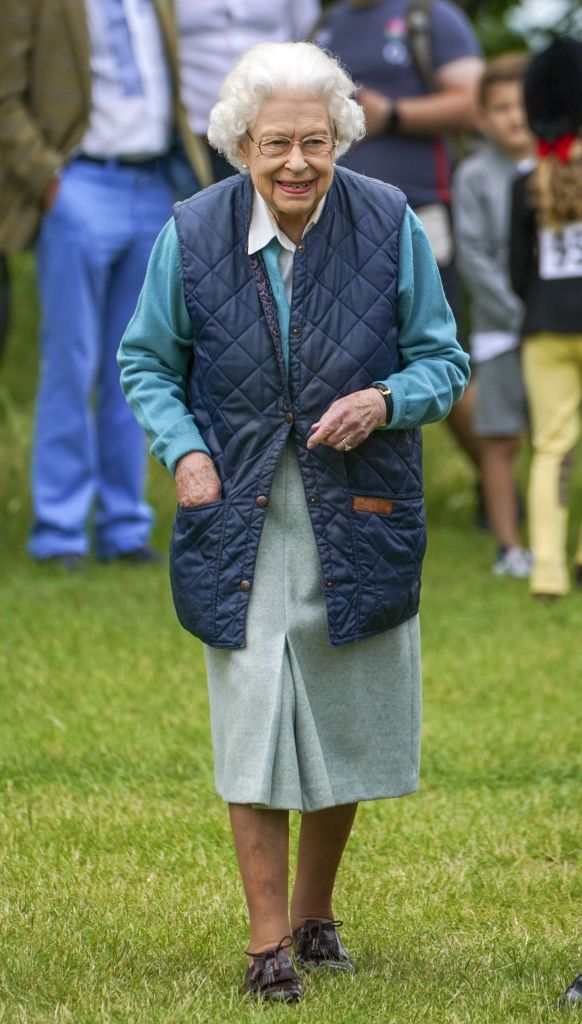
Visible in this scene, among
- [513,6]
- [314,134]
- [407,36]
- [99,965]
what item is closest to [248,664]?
[99,965]

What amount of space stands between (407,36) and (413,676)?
16.7 ft

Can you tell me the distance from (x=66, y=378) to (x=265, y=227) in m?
4.41

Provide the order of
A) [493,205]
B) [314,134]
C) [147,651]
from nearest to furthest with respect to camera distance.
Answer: [314,134]
[147,651]
[493,205]

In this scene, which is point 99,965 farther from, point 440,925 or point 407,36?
point 407,36

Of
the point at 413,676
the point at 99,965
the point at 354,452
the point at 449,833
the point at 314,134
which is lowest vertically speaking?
the point at 449,833

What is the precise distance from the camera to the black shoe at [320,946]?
3906mm

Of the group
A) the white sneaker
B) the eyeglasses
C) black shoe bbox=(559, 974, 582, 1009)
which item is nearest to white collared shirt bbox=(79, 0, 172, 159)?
the white sneaker

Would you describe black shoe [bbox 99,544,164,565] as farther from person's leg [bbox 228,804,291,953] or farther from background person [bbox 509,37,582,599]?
person's leg [bbox 228,804,291,953]

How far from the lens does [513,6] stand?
13859mm

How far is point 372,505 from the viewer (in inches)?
148

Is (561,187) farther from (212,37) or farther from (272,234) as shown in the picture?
(272,234)

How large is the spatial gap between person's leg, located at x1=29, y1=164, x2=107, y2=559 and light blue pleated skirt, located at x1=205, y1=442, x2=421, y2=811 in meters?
4.35

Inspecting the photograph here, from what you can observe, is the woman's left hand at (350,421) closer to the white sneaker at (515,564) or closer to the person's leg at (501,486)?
the white sneaker at (515,564)

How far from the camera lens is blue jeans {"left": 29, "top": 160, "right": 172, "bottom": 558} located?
7969 millimetres
